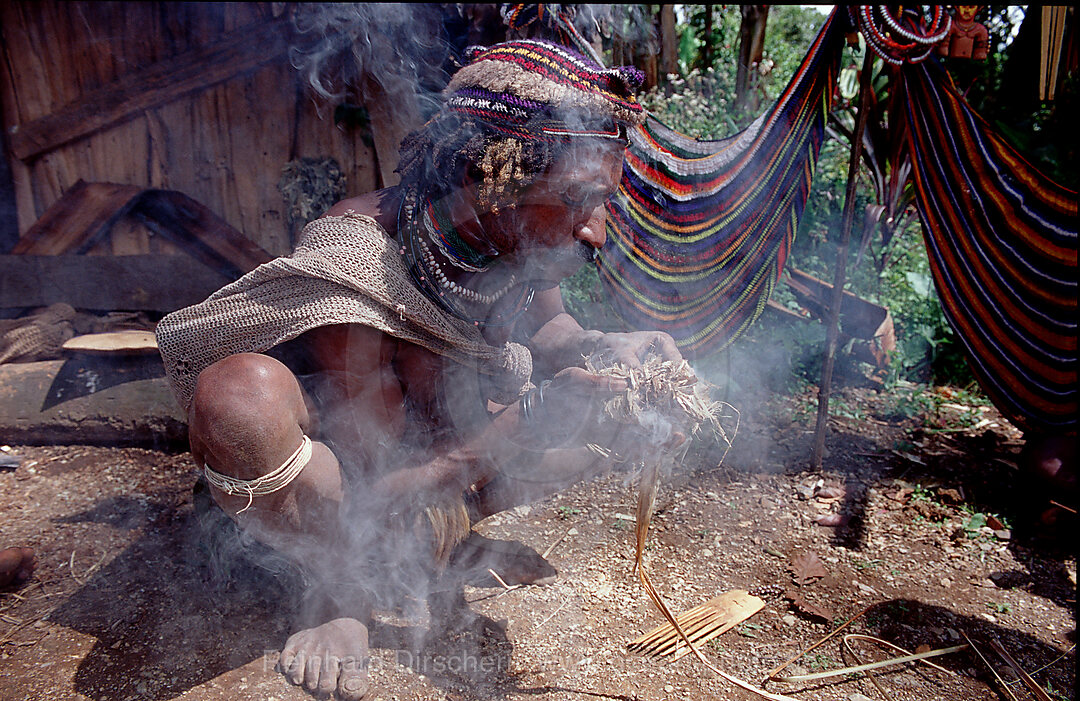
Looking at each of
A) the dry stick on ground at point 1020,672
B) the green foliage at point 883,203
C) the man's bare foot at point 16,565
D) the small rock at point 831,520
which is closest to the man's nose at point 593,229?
the small rock at point 831,520

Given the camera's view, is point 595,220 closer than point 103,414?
Yes

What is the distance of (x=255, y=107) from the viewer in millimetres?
4191

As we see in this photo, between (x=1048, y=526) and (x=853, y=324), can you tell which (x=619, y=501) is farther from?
(x=853, y=324)

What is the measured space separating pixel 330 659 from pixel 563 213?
5.30 feet

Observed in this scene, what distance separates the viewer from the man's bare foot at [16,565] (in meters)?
2.40

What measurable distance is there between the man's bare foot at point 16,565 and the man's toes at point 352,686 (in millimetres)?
1388

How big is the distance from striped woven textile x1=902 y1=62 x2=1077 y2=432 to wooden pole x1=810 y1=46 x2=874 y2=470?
0.72 ft

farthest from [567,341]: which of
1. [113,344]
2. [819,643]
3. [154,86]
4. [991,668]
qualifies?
[154,86]

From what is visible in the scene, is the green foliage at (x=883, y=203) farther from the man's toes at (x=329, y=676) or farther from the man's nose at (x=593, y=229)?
the man's toes at (x=329, y=676)

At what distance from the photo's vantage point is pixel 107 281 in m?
4.13

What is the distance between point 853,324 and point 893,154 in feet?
6.20

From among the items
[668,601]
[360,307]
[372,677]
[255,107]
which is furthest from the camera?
[255,107]

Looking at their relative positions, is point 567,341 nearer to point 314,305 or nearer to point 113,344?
point 314,305

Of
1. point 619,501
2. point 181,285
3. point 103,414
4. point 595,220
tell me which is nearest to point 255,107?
point 181,285
